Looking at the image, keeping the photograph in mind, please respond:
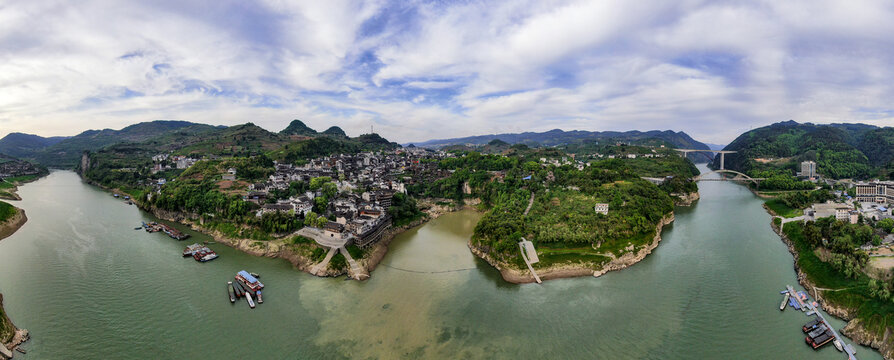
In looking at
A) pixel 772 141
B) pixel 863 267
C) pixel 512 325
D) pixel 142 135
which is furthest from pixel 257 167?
pixel 142 135

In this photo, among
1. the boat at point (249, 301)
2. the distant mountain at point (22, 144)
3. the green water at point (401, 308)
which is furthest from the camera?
the distant mountain at point (22, 144)

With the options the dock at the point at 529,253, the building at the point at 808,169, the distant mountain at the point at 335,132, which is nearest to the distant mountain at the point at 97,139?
the distant mountain at the point at 335,132

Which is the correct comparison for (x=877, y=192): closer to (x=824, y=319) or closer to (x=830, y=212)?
(x=830, y=212)

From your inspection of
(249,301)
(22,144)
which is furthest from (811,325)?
(22,144)

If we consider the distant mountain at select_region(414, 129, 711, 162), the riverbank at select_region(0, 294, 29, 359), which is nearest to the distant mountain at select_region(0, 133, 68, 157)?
the riverbank at select_region(0, 294, 29, 359)

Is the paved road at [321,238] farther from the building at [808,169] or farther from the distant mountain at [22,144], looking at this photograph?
the distant mountain at [22,144]

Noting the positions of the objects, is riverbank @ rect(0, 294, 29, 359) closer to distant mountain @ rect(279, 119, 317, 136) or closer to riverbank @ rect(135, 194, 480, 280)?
riverbank @ rect(135, 194, 480, 280)

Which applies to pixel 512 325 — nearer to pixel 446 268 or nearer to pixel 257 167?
pixel 446 268
